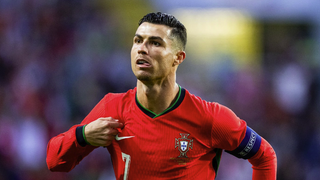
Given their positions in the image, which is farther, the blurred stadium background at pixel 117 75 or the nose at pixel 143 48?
the blurred stadium background at pixel 117 75

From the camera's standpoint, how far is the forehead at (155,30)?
282 centimetres

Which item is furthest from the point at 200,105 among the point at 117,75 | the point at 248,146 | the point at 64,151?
the point at 117,75

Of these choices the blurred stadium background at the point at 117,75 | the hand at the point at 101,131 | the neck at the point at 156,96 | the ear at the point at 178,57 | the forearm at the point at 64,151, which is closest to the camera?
the hand at the point at 101,131

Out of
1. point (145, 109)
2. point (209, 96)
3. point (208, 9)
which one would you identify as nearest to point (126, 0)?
point (208, 9)

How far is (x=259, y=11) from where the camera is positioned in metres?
10.1

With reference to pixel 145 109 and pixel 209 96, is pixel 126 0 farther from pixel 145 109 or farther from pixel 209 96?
pixel 145 109

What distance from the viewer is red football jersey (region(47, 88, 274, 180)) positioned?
109 inches

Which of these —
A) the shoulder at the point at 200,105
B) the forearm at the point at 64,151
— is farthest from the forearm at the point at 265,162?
the forearm at the point at 64,151

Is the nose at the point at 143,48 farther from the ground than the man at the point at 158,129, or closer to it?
farther from the ground

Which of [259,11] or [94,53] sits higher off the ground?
[259,11]

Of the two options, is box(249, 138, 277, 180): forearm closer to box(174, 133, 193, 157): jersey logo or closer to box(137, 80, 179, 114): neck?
box(174, 133, 193, 157): jersey logo

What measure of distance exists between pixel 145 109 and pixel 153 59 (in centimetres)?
41

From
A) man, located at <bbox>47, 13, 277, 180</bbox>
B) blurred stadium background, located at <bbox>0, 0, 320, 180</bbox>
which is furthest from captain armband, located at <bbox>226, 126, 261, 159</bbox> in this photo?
blurred stadium background, located at <bbox>0, 0, 320, 180</bbox>

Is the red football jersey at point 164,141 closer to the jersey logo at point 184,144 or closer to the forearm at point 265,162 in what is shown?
the jersey logo at point 184,144
